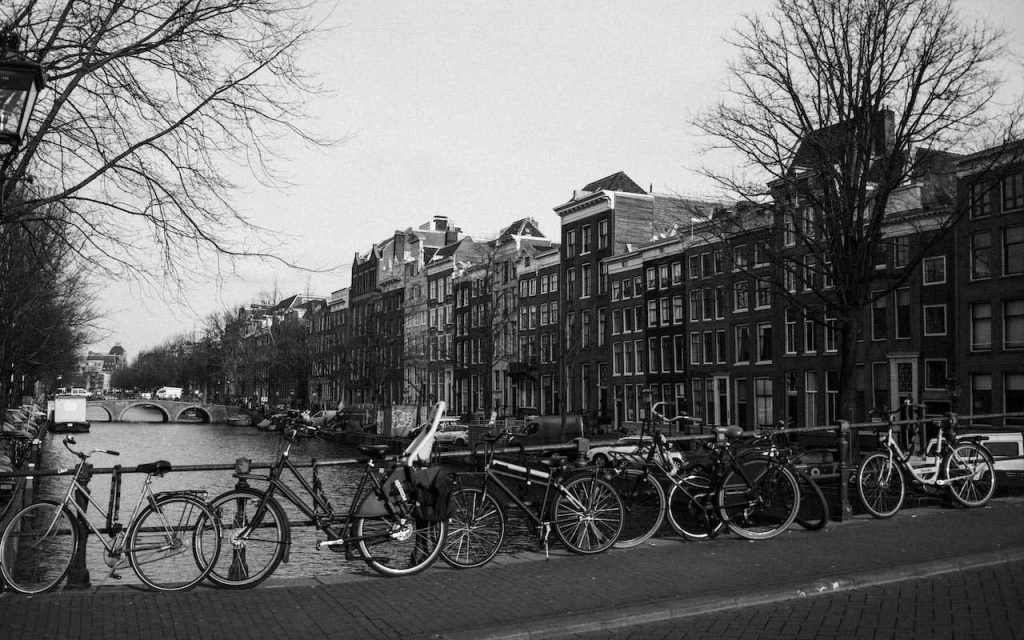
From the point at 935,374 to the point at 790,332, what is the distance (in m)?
8.27

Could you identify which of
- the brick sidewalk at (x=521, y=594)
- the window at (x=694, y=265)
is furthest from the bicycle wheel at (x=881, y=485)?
the window at (x=694, y=265)

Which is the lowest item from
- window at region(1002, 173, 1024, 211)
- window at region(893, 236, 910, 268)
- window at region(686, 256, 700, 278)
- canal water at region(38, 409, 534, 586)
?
canal water at region(38, 409, 534, 586)

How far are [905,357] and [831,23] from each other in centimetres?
1772

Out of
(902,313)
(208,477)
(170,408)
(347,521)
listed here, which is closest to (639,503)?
(347,521)

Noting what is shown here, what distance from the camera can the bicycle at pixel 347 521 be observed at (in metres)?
7.98

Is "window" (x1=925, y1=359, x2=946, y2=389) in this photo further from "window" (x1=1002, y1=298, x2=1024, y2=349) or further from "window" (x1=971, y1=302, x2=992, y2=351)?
"window" (x1=1002, y1=298, x2=1024, y2=349)

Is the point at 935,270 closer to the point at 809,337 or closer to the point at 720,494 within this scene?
the point at 809,337

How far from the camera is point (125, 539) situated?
7852 millimetres

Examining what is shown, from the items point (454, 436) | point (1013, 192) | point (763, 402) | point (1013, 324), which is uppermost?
point (1013, 192)

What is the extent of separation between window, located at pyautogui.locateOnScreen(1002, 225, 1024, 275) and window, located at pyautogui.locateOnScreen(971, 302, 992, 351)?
153 centimetres

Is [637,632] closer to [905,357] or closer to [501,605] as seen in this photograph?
[501,605]

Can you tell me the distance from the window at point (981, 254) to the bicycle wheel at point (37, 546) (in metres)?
35.1

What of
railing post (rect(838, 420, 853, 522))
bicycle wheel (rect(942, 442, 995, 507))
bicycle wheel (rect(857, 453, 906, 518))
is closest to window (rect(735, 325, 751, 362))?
bicycle wheel (rect(942, 442, 995, 507))

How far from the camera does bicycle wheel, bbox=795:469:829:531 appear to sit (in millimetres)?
10378
